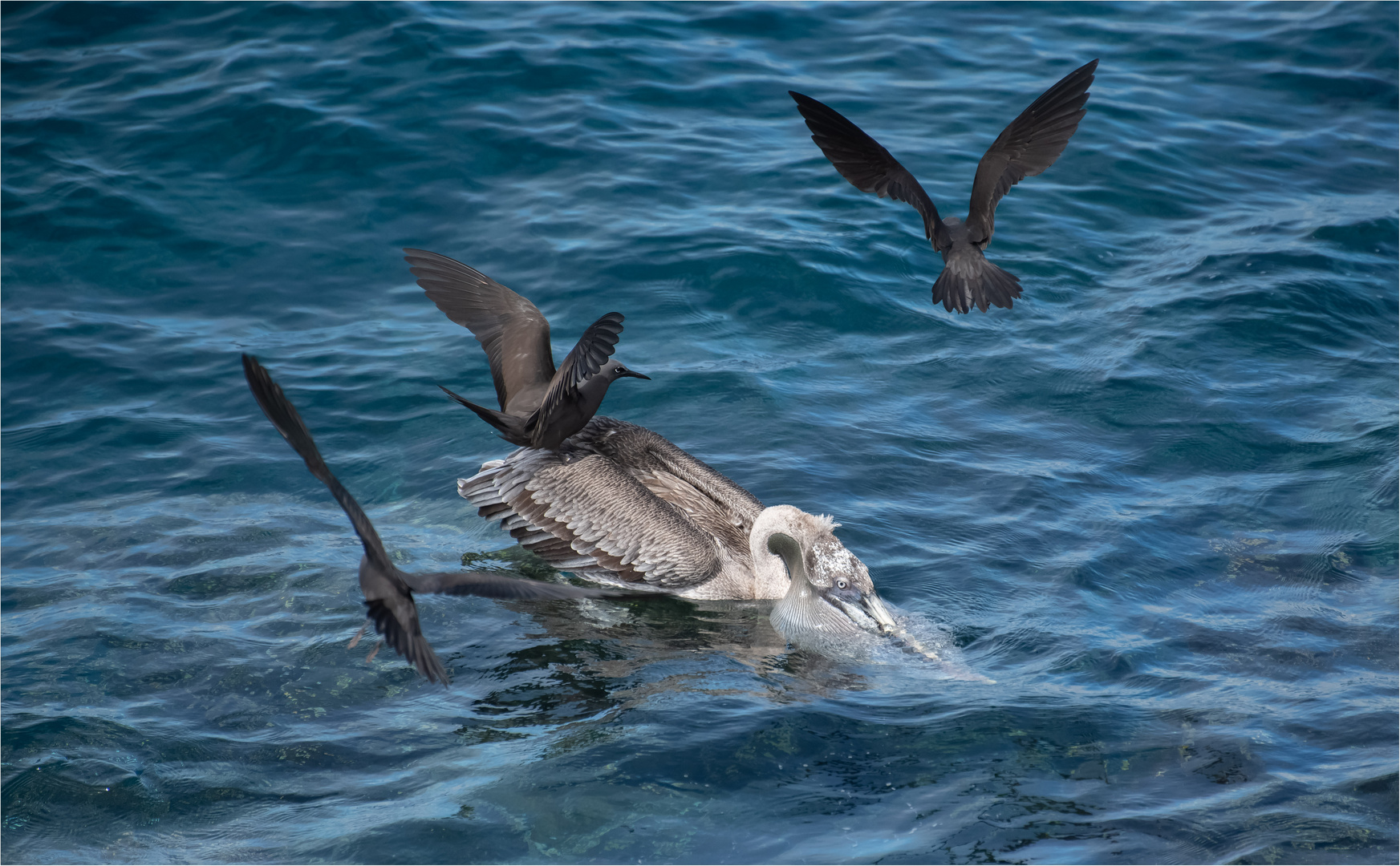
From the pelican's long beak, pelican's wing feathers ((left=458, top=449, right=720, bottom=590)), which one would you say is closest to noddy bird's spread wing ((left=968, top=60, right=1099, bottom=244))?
the pelican's long beak

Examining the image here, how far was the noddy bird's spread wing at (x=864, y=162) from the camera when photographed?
19.0 feet

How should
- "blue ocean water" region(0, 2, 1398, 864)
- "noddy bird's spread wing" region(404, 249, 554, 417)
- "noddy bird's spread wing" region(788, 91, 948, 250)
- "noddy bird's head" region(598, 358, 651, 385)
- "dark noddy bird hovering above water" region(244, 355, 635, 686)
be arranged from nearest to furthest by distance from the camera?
"dark noddy bird hovering above water" region(244, 355, 635, 686) → "blue ocean water" region(0, 2, 1398, 864) → "noddy bird's spread wing" region(788, 91, 948, 250) → "noddy bird's head" region(598, 358, 651, 385) → "noddy bird's spread wing" region(404, 249, 554, 417)

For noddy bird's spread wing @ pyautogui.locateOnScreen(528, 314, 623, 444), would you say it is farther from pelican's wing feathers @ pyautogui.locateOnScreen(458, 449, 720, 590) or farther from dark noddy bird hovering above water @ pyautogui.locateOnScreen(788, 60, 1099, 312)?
dark noddy bird hovering above water @ pyautogui.locateOnScreen(788, 60, 1099, 312)

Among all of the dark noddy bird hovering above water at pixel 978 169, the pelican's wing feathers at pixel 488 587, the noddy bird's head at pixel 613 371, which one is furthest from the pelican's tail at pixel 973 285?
the pelican's wing feathers at pixel 488 587

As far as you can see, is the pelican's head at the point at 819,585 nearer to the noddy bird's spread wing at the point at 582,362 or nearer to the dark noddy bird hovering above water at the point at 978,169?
the noddy bird's spread wing at the point at 582,362

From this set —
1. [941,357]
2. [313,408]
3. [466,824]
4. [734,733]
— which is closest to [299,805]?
[466,824]

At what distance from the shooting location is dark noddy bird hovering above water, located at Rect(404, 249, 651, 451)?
6.79 m

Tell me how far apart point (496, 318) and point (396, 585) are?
319 centimetres

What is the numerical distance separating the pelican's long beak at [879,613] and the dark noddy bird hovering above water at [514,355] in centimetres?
173

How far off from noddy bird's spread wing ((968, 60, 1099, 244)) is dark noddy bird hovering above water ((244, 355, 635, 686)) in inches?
110

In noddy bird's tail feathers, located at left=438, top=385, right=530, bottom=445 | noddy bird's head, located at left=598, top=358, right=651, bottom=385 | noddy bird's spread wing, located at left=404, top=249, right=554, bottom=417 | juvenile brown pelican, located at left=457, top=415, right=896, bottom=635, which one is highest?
noddy bird's spread wing, located at left=404, top=249, right=554, bottom=417

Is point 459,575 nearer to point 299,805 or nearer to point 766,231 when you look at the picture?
point 299,805

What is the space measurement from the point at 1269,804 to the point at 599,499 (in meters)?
3.64

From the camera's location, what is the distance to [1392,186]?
11.2m
